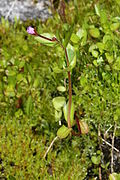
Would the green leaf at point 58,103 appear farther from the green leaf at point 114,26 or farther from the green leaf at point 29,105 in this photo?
the green leaf at point 114,26

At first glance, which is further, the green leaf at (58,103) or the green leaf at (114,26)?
the green leaf at (114,26)

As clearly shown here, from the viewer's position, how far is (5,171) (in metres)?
2.22

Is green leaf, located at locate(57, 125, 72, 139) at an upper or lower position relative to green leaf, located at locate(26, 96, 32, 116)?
lower

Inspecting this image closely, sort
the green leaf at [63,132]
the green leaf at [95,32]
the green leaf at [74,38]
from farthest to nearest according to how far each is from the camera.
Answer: the green leaf at [95,32] → the green leaf at [74,38] → the green leaf at [63,132]

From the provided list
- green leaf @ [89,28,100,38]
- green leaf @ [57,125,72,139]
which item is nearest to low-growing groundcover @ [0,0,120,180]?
green leaf @ [89,28,100,38]

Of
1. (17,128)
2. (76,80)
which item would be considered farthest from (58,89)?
(17,128)

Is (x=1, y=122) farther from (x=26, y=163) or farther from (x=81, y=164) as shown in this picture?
(x=81, y=164)

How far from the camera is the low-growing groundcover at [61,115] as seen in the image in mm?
2205

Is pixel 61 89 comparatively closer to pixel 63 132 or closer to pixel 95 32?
pixel 63 132

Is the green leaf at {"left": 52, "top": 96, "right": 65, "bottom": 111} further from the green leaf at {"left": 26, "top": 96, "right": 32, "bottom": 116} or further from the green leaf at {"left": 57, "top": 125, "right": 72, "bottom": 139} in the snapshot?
the green leaf at {"left": 26, "top": 96, "right": 32, "bottom": 116}

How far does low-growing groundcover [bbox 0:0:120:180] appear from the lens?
221 centimetres

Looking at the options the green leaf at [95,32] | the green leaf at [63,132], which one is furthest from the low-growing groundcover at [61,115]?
the green leaf at [63,132]

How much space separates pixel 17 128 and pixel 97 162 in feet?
1.90

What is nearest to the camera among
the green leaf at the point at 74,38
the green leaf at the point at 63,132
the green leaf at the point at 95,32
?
the green leaf at the point at 63,132
